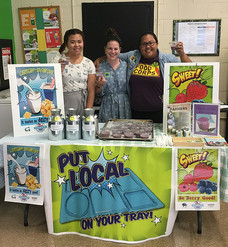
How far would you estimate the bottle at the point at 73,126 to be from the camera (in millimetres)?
2102

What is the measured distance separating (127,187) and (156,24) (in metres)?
2.81

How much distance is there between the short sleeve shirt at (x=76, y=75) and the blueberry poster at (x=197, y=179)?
3.81ft

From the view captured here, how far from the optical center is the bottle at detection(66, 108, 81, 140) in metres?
2.10

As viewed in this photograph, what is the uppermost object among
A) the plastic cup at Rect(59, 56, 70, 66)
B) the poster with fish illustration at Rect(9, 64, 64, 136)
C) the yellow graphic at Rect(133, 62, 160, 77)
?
the plastic cup at Rect(59, 56, 70, 66)

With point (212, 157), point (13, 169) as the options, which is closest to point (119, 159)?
point (212, 157)

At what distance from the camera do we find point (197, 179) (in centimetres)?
201

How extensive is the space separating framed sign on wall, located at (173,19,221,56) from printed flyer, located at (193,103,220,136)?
7.30ft

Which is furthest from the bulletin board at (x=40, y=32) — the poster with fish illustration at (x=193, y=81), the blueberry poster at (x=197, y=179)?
the blueberry poster at (x=197, y=179)

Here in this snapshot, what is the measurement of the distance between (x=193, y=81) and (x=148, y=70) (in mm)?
638

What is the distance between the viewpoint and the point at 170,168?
200cm

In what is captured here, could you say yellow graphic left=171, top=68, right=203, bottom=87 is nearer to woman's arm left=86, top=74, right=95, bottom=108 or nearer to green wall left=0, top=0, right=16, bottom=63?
woman's arm left=86, top=74, right=95, bottom=108

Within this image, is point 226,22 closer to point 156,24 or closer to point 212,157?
point 156,24

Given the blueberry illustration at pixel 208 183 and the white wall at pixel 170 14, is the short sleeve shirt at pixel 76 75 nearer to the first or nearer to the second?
the blueberry illustration at pixel 208 183

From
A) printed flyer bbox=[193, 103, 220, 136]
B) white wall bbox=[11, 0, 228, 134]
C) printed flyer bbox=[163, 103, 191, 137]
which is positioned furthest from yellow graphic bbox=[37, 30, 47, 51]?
printed flyer bbox=[193, 103, 220, 136]
